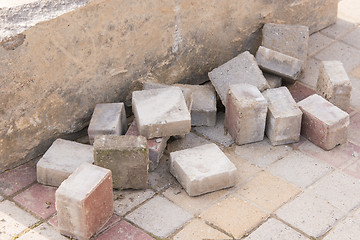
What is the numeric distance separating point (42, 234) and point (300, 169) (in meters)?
2.25

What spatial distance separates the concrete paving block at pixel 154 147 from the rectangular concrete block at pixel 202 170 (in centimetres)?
14

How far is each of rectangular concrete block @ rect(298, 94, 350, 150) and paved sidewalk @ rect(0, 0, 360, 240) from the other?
8cm

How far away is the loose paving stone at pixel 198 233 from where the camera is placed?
481 centimetres

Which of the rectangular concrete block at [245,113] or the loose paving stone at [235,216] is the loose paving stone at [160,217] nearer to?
the loose paving stone at [235,216]

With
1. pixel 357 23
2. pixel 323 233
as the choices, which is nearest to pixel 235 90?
pixel 323 233

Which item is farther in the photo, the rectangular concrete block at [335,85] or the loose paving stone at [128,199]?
the rectangular concrete block at [335,85]

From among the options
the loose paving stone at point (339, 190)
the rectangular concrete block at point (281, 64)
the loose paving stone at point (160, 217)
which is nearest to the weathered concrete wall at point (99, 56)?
the rectangular concrete block at point (281, 64)

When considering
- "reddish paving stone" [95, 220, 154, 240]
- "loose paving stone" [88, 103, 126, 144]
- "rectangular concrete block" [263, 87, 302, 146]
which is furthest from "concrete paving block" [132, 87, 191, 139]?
"reddish paving stone" [95, 220, 154, 240]

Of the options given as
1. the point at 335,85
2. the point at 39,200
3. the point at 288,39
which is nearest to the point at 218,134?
the point at 335,85

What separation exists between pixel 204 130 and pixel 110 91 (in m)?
0.96

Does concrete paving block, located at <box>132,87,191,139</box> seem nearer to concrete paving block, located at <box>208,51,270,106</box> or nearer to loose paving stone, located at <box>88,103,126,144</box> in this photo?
loose paving stone, located at <box>88,103,126,144</box>

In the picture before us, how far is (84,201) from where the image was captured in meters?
4.57

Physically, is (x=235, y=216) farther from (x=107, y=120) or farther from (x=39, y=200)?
(x=39, y=200)

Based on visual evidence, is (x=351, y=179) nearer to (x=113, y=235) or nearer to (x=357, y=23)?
(x=113, y=235)
